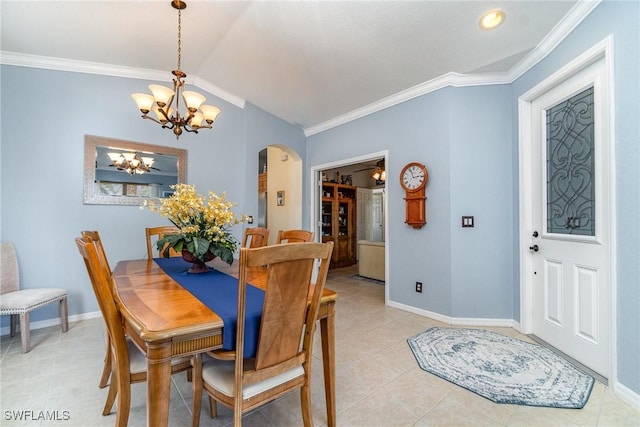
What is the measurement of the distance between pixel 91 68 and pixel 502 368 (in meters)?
5.00

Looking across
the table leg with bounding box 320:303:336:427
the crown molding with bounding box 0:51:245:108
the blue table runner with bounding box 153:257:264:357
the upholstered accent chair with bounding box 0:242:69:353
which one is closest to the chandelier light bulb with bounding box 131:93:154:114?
the blue table runner with bounding box 153:257:264:357

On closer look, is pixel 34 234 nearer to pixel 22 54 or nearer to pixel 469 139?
pixel 22 54

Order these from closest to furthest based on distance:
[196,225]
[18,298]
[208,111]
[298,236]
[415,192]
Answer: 1. [196,225]
2. [298,236]
3. [18,298]
4. [208,111]
5. [415,192]

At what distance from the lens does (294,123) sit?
4.75 meters

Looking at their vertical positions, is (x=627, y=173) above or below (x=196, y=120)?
below

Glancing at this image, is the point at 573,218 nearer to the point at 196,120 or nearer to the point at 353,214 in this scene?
the point at 196,120

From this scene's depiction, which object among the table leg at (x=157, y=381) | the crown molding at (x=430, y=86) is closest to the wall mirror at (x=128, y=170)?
the crown molding at (x=430, y=86)

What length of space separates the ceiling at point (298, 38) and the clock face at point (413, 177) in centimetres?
97

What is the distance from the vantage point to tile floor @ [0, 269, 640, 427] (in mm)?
1557

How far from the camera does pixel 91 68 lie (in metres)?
3.18

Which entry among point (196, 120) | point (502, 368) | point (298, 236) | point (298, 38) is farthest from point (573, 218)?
point (196, 120)

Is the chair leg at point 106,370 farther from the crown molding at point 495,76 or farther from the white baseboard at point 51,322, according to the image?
the crown molding at point 495,76

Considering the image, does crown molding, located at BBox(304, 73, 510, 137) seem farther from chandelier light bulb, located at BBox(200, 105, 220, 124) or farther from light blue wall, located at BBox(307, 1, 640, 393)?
chandelier light bulb, located at BBox(200, 105, 220, 124)

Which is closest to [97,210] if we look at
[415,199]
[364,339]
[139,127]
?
[139,127]
